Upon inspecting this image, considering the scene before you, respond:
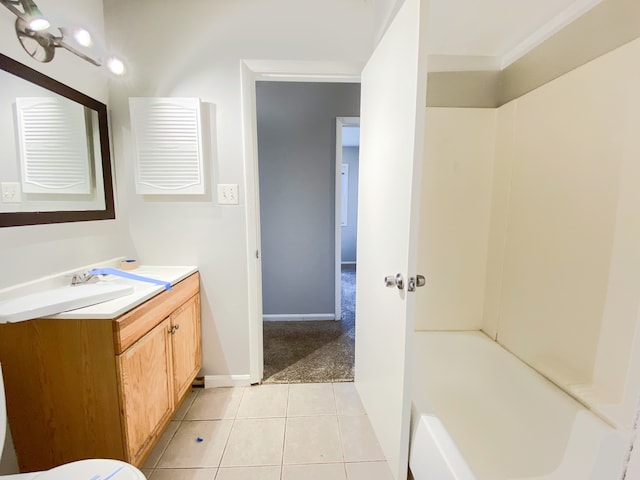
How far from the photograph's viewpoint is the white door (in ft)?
3.26

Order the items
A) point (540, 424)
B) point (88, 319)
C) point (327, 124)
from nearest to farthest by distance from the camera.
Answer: point (88, 319) → point (540, 424) → point (327, 124)

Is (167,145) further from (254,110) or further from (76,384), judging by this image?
(76,384)

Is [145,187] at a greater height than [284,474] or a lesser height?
greater

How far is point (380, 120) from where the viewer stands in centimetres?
132

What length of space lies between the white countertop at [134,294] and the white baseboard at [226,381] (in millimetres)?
743

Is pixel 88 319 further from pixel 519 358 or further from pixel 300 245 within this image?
pixel 519 358

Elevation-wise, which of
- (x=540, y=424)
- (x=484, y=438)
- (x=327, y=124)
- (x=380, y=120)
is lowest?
(x=484, y=438)

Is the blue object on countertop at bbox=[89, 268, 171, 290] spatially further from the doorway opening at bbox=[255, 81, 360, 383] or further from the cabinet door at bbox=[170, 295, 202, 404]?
the doorway opening at bbox=[255, 81, 360, 383]

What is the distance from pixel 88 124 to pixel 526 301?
8.27 ft

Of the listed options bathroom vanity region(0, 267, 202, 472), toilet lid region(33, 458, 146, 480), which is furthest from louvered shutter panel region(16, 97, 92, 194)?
toilet lid region(33, 458, 146, 480)

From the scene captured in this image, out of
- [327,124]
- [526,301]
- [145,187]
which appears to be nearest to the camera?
[526,301]

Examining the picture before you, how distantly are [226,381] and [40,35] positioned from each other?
205 cm

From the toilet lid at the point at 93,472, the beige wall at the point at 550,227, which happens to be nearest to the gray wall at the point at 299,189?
the beige wall at the point at 550,227

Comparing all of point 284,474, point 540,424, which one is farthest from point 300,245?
point 540,424
